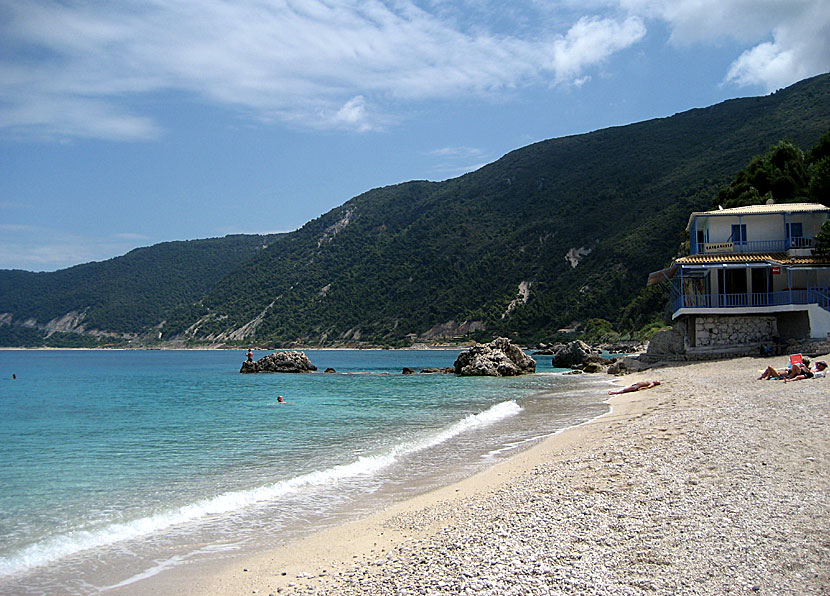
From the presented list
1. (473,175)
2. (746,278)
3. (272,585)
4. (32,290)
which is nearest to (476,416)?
(272,585)

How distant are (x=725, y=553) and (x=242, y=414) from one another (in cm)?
1820

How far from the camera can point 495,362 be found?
39.1 meters

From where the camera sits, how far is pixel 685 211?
82812mm

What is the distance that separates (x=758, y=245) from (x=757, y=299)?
2878 millimetres

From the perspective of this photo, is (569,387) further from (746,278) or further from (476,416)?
(476,416)

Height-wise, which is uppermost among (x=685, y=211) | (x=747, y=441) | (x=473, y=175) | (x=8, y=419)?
(x=473, y=175)

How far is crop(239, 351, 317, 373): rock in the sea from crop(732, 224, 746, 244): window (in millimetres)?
29409

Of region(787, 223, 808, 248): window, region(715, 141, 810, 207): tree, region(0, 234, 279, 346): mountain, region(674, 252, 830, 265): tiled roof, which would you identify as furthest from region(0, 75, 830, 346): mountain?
region(674, 252, 830, 265): tiled roof

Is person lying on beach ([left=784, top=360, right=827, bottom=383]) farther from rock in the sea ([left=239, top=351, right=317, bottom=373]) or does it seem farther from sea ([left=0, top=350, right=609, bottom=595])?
rock in the sea ([left=239, top=351, right=317, bottom=373])

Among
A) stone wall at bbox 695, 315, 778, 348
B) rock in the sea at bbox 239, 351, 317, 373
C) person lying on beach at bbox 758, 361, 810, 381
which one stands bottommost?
rock in the sea at bbox 239, 351, 317, 373

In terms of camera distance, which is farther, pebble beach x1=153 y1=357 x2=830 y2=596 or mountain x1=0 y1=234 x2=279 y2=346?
mountain x1=0 y1=234 x2=279 y2=346

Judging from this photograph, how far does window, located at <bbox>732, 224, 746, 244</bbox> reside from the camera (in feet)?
96.9

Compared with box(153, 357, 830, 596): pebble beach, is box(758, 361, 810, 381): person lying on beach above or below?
above

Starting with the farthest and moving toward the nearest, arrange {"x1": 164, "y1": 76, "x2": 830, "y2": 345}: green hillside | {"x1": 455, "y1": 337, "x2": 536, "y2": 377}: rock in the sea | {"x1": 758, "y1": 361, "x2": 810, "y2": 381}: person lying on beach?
{"x1": 164, "y1": 76, "x2": 830, "y2": 345}: green hillside < {"x1": 455, "y1": 337, "x2": 536, "y2": 377}: rock in the sea < {"x1": 758, "y1": 361, "x2": 810, "y2": 381}: person lying on beach
